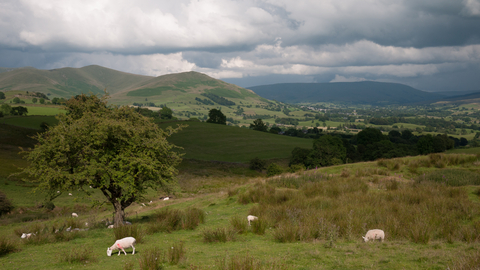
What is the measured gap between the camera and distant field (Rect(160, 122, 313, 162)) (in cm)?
8788

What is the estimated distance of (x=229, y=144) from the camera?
327 feet

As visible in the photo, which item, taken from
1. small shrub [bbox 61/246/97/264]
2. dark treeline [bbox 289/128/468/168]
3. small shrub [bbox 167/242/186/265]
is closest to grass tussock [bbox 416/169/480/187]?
small shrub [bbox 167/242/186/265]

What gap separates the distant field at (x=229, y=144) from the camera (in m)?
87.9

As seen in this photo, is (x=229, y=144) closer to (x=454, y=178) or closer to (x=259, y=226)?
(x=454, y=178)

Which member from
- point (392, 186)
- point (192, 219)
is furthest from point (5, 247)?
point (392, 186)

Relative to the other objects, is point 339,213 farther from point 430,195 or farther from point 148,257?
point 148,257

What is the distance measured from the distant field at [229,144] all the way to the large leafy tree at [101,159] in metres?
67.3

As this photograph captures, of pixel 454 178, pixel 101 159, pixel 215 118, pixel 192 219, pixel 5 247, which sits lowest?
pixel 215 118

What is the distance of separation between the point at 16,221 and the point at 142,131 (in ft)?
68.8

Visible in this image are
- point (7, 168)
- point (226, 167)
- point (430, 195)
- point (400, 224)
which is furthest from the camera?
point (226, 167)

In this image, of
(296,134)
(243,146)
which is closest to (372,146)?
(243,146)

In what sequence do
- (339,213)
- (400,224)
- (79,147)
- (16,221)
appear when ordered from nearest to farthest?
(400,224), (339,213), (79,147), (16,221)

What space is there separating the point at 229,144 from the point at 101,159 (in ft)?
277

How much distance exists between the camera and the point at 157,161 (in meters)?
16.1
